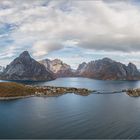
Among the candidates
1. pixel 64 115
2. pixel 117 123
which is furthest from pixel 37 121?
pixel 117 123

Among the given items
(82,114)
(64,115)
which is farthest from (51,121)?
(82,114)

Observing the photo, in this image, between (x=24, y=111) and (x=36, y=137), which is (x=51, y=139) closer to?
(x=36, y=137)

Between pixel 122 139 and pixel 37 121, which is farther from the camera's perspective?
pixel 37 121

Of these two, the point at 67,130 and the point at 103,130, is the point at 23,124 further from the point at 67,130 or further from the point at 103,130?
the point at 103,130

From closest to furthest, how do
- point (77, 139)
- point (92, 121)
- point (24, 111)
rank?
point (77, 139)
point (92, 121)
point (24, 111)

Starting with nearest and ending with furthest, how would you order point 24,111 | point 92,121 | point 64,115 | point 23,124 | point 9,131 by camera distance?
1. point 9,131
2. point 23,124
3. point 92,121
4. point 64,115
5. point 24,111

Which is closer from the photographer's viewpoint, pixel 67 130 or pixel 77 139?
pixel 77 139

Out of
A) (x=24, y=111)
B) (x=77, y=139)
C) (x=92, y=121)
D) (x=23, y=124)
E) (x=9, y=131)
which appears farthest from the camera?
(x=24, y=111)

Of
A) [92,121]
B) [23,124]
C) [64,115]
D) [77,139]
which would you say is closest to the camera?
[77,139]
